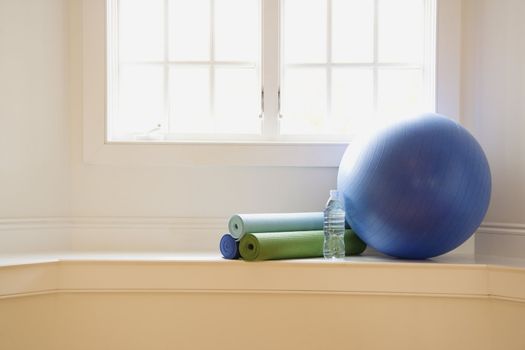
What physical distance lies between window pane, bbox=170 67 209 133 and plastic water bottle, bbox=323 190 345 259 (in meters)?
0.83

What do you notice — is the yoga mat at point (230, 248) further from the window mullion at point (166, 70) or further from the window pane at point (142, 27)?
the window pane at point (142, 27)

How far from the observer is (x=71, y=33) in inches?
122

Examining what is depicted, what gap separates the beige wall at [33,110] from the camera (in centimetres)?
291

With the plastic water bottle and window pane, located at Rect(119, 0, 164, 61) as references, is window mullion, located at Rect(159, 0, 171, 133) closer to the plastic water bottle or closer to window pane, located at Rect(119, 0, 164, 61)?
window pane, located at Rect(119, 0, 164, 61)

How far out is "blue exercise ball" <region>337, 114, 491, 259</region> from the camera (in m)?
2.39

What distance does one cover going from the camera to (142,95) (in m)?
3.24

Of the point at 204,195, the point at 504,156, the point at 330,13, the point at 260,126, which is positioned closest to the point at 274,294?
the point at 204,195

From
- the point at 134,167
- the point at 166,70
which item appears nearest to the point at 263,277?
the point at 134,167

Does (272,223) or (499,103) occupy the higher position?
(499,103)

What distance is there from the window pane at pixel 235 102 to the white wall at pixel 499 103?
987 millimetres

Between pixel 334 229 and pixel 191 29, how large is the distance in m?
1.26

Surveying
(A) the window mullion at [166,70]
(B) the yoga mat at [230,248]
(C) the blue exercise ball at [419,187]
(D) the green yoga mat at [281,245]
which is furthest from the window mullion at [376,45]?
(B) the yoga mat at [230,248]

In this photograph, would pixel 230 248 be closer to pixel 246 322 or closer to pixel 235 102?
pixel 246 322

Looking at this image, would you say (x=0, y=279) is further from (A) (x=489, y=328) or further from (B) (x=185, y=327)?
(A) (x=489, y=328)
